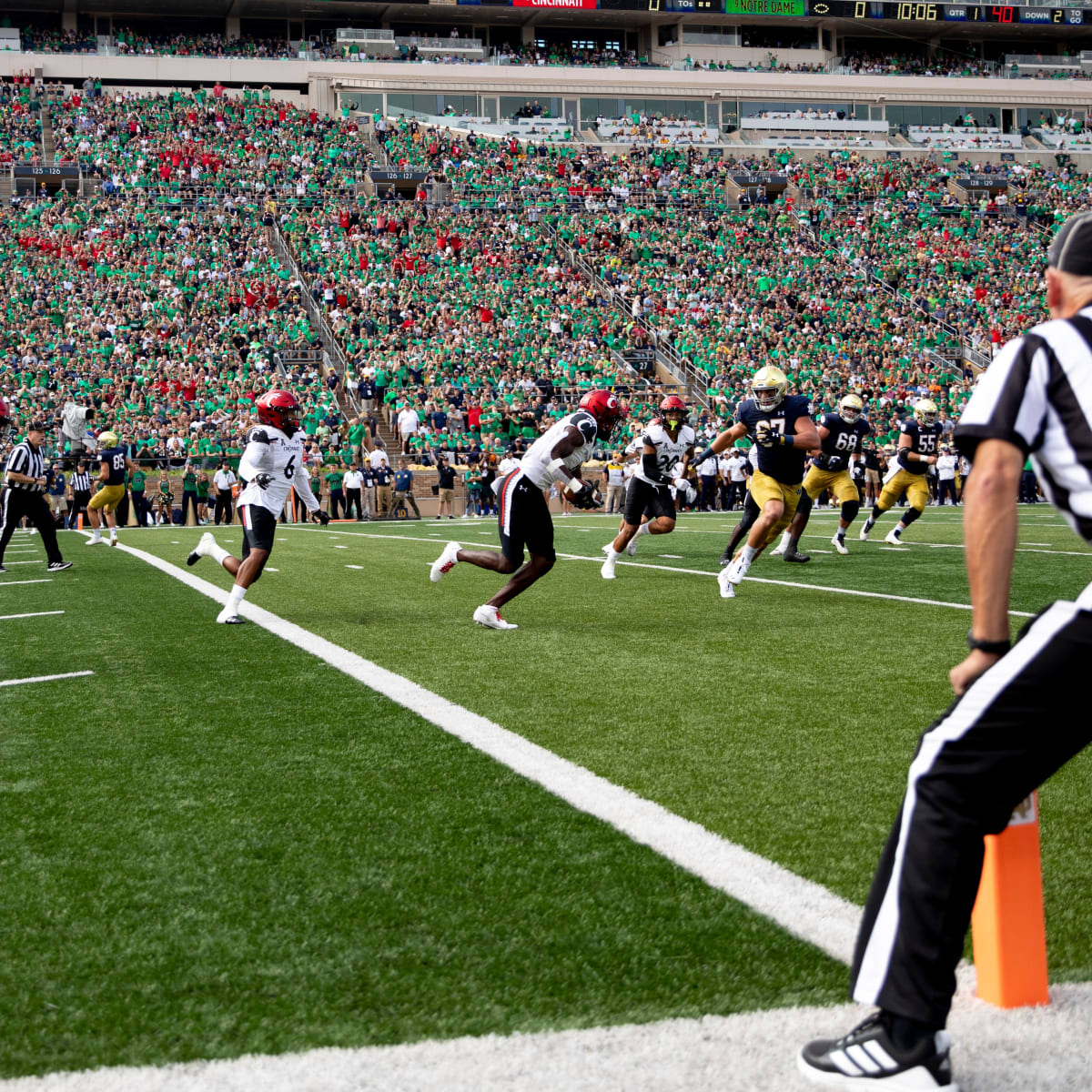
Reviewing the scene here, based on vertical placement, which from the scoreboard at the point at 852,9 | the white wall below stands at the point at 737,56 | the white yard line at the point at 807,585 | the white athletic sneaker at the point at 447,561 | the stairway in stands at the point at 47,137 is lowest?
the white yard line at the point at 807,585

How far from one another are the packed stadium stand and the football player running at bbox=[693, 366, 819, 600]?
20.2 metres

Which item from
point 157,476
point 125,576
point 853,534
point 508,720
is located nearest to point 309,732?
point 508,720

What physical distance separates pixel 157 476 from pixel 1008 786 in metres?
30.3

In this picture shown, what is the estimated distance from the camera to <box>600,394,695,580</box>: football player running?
13977mm

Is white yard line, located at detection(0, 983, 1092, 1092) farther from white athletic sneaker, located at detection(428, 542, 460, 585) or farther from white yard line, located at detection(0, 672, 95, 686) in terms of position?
white athletic sneaker, located at detection(428, 542, 460, 585)

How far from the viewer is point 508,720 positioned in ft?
18.8

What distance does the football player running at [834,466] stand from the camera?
15344 millimetres

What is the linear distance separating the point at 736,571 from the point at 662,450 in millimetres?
3138

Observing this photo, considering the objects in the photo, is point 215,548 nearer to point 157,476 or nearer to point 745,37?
point 157,476

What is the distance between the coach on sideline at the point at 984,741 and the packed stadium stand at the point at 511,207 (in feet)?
97.9

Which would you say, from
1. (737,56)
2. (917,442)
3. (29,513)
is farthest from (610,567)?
(737,56)

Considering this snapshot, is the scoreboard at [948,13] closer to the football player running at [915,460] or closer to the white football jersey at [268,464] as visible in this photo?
the football player running at [915,460]

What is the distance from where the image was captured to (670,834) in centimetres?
389

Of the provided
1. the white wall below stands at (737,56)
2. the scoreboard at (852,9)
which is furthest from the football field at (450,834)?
the white wall below stands at (737,56)
